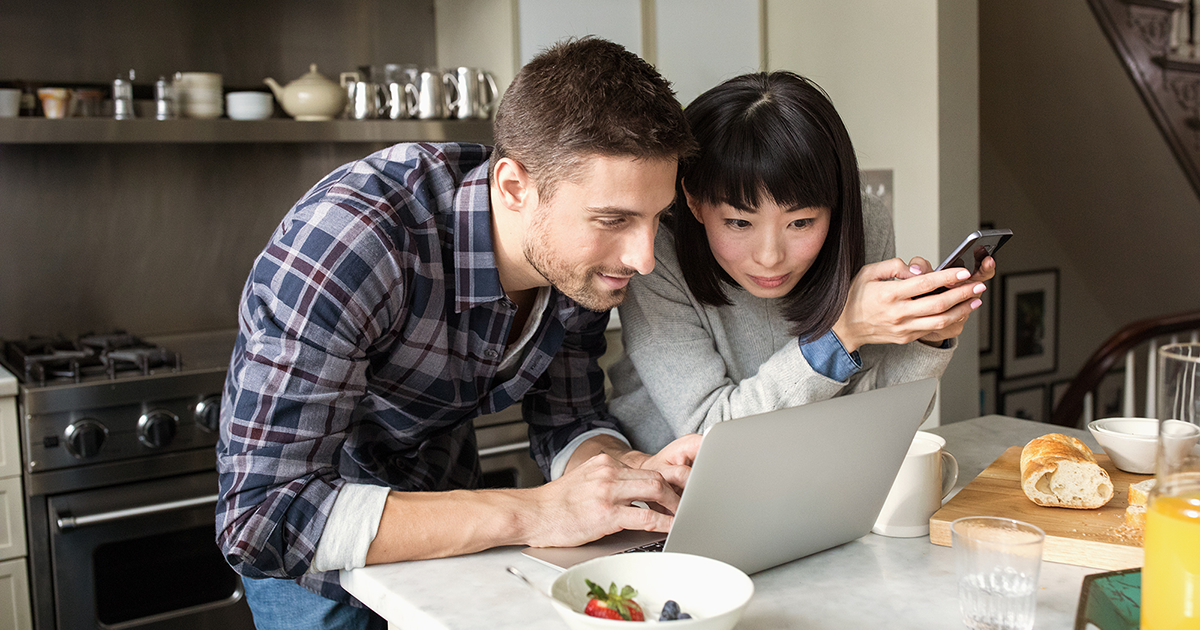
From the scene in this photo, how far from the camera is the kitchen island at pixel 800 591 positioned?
91 cm

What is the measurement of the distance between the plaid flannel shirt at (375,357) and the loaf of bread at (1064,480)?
600mm

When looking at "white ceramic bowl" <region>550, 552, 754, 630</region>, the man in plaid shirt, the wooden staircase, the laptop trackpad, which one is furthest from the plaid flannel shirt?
the wooden staircase

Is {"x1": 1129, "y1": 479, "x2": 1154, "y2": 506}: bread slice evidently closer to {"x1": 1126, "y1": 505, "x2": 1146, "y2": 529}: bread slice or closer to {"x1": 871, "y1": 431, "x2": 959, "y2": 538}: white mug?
{"x1": 1126, "y1": 505, "x2": 1146, "y2": 529}: bread slice

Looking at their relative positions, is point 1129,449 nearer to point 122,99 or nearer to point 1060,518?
point 1060,518

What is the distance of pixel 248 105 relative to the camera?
2621 mm

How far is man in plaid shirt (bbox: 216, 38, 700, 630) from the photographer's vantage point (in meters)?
1.07

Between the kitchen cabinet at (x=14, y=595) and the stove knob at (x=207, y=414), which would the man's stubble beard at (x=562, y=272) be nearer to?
the stove knob at (x=207, y=414)

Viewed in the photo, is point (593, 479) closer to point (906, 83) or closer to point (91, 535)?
point (91, 535)

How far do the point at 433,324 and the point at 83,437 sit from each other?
4.12ft

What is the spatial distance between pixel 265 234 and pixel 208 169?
0.25 m

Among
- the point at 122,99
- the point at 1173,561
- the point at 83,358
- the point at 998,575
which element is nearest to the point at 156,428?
the point at 83,358

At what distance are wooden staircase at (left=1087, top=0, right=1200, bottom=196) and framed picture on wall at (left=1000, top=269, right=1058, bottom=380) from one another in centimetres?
105

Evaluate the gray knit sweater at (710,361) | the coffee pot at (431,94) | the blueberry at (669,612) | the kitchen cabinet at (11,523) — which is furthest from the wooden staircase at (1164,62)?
the kitchen cabinet at (11,523)

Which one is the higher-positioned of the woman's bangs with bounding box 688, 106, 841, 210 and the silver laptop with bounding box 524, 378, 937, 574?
the woman's bangs with bounding box 688, 106, 841, 210
